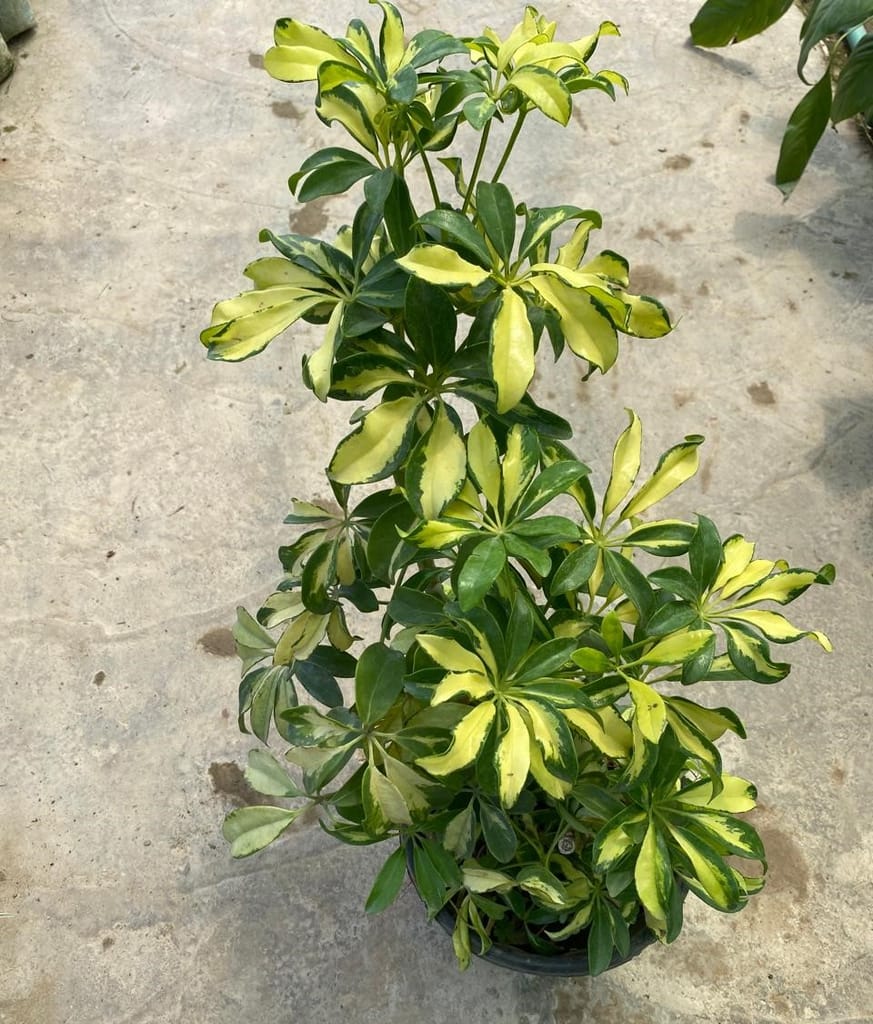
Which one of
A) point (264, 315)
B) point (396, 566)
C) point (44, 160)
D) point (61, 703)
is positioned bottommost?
point (61, 703)

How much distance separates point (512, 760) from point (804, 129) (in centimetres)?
132

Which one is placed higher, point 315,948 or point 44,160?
point 44,160

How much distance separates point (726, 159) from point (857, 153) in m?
0.31

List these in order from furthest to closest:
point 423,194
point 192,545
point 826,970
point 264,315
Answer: point 423,194
point 192,545
point 826,970
point 264,315

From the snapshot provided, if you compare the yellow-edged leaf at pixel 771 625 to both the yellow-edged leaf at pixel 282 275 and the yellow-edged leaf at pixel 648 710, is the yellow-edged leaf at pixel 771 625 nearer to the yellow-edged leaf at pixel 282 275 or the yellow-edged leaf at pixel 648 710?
the yellow-edged leaf at pixel 648 710

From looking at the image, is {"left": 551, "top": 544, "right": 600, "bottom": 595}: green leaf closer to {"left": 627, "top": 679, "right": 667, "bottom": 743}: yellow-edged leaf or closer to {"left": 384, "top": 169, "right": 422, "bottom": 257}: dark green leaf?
{"left": 627, "top": 679, "right": 667, "bottom": 743}: yellow-edged leaf

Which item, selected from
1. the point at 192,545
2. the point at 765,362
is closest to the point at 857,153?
the point at 765,362

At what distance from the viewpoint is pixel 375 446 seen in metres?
0.81

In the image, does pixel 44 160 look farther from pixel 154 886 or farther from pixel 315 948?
pixel 315 948

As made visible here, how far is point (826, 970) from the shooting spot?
1361mm

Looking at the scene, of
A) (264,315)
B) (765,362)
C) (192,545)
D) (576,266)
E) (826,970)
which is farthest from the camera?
(765,362)

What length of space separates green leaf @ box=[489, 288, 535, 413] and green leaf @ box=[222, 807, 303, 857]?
54 centimetres

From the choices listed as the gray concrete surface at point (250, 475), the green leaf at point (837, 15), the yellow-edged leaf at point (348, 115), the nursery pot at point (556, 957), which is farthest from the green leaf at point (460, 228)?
the gray concrete surface at point (250, 475)

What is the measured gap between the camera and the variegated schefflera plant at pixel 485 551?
76 centimetres
